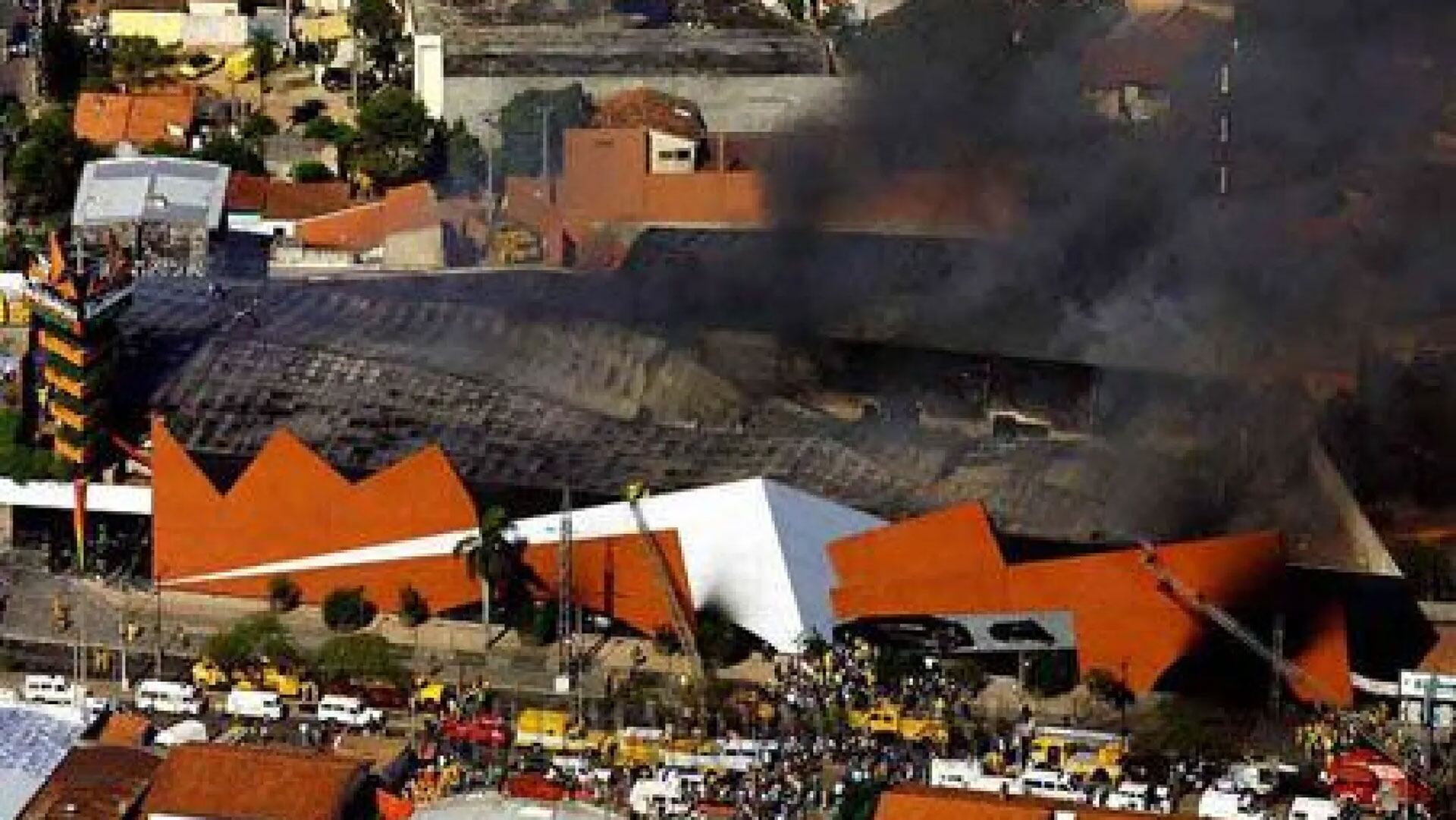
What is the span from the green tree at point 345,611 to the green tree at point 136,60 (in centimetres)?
1187

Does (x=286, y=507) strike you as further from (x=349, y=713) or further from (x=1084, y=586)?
(x=1084, y=586)

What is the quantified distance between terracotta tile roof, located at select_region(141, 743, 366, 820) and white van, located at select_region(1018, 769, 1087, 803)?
113 inches

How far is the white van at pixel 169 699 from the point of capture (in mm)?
16062

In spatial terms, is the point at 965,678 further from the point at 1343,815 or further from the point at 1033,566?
the point at 1343,815

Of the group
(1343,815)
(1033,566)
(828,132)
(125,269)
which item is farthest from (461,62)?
(1343,815)

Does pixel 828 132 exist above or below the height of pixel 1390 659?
above

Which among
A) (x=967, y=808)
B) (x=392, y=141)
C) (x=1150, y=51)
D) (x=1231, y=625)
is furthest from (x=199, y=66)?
(x=967, y=808)

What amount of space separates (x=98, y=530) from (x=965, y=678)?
4710 millimetres

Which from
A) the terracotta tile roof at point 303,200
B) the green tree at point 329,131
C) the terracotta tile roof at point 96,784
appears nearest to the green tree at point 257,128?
the green tree at point 329,131

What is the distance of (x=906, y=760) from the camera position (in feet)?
50.9

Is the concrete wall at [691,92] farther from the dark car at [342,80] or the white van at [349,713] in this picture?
the white van at [349,713]

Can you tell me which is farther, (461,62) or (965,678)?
(461,62)

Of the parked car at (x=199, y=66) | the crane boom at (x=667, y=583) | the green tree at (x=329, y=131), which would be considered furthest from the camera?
the parked car at (x=199, y=66)

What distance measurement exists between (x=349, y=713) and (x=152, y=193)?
7851 millimetres
